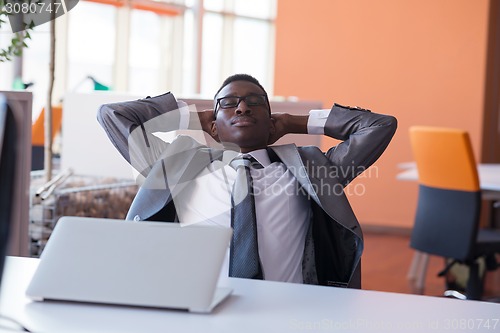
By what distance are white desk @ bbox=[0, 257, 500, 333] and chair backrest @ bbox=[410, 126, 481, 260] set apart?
252 cm

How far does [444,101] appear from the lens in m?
7.12

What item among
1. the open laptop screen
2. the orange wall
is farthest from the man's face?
the orange wall

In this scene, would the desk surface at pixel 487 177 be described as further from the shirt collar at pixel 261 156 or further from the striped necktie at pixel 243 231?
the striped necktie at pixel 243 231

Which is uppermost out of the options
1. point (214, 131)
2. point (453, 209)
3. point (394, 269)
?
point (214, 131)

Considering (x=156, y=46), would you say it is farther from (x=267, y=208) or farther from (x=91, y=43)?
(x=267, y=208)

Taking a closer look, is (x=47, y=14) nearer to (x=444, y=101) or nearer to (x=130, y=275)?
(x=130, y=275)

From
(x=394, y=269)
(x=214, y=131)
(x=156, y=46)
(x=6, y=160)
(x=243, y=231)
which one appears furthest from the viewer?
(x=156, y=46)

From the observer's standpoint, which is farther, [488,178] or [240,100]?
[488,178]

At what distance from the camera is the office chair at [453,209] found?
387 cm

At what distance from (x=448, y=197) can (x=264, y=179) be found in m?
2.22

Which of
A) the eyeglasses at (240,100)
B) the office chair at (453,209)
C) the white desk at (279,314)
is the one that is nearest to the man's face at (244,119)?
the eyeglasses at (240,100)

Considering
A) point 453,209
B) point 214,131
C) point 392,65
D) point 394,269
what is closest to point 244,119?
point 214,131

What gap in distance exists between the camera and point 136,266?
1.30 metres

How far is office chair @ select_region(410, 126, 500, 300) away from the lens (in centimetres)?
387
